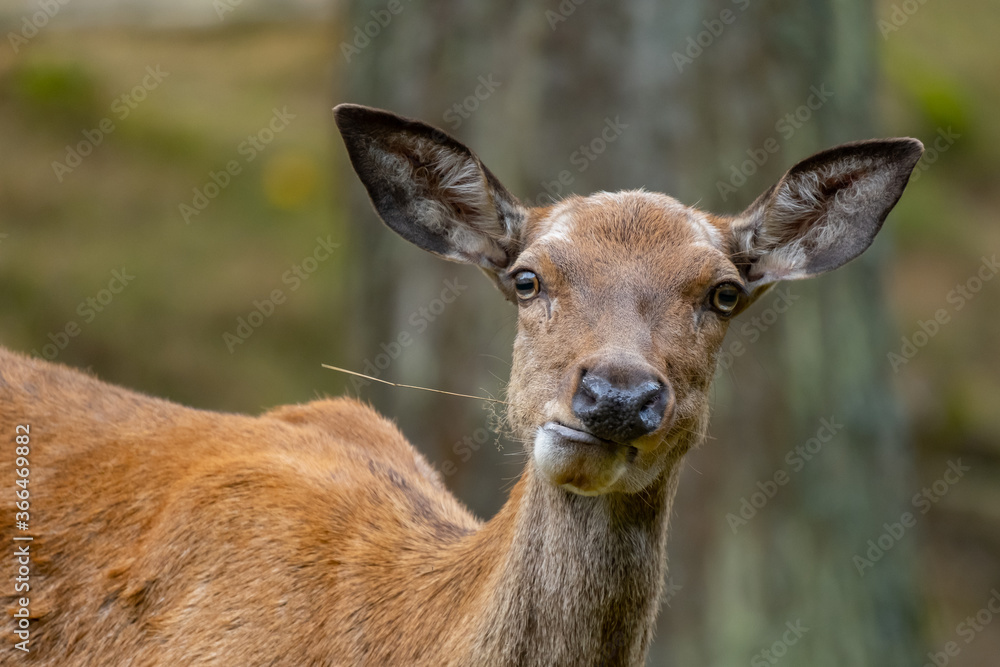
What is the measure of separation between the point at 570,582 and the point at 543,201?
4.94 m

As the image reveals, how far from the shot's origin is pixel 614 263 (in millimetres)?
4926

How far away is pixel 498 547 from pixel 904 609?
21.4ft

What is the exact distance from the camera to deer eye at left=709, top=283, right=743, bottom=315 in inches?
198

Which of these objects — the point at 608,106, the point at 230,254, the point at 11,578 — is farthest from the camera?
the point at 230,254

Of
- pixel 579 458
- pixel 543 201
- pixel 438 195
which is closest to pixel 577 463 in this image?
pixel 579 458

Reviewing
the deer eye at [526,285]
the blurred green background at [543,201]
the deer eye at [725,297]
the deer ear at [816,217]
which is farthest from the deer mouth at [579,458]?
the blurred green background at [543,201]

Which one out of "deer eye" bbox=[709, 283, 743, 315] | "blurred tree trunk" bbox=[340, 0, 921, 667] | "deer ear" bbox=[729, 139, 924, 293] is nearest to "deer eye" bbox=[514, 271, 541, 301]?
"deer eye" bbox=[709, 283, 743, 315]

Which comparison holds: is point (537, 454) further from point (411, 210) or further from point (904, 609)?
point (904, 609)

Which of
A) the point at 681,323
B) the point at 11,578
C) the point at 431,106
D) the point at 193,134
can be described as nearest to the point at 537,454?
the point at 681,323

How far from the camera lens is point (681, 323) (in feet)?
15.9

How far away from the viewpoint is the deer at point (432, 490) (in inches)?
183

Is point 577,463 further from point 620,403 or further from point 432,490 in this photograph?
point 432,490

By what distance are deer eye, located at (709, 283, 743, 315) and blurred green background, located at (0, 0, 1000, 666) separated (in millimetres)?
4084

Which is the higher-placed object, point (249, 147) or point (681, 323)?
point (681, 323)
